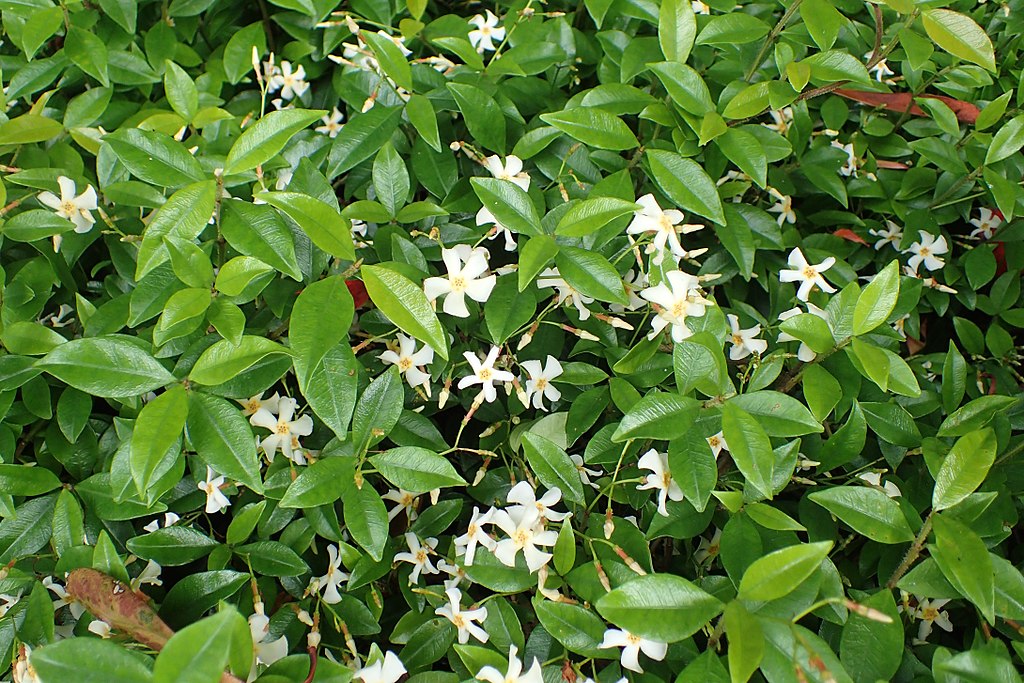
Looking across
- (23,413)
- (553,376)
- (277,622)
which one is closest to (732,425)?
(553,376)

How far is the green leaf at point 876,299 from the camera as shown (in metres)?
0.90

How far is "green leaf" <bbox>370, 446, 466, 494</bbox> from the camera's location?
886mm

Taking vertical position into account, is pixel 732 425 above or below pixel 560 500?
above

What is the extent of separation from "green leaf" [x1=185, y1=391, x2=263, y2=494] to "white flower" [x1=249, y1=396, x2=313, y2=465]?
95 mm

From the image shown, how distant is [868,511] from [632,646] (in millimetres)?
296

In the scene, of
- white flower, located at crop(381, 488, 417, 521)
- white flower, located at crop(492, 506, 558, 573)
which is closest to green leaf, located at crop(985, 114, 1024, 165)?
white flower, located at crop(492, 506, 558, 573)

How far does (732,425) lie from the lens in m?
0.86

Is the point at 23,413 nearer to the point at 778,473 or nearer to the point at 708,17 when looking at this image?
the point at 778,473

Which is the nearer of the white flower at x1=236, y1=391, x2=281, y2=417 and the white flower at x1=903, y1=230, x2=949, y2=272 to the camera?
the white flower at x1=236, y1=391, x2=281, y2=417

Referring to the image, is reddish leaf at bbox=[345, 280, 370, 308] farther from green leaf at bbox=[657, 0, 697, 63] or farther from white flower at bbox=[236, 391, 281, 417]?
green leaf at bbox=[657, 0, 697, 63]

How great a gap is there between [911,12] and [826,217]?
37 centimetres

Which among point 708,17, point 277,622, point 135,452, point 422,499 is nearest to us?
point 135,452

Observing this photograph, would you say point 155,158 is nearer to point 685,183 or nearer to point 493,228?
point 493,228

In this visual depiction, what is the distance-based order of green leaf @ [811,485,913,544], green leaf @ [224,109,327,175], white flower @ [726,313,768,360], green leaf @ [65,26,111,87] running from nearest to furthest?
1. green leaf @ [811,485,913,544]
2. green leaf @ [224,109,327,175]
3. white flower @ [726,313,768,360]
4. green leaf @ [65,26,111,87]
